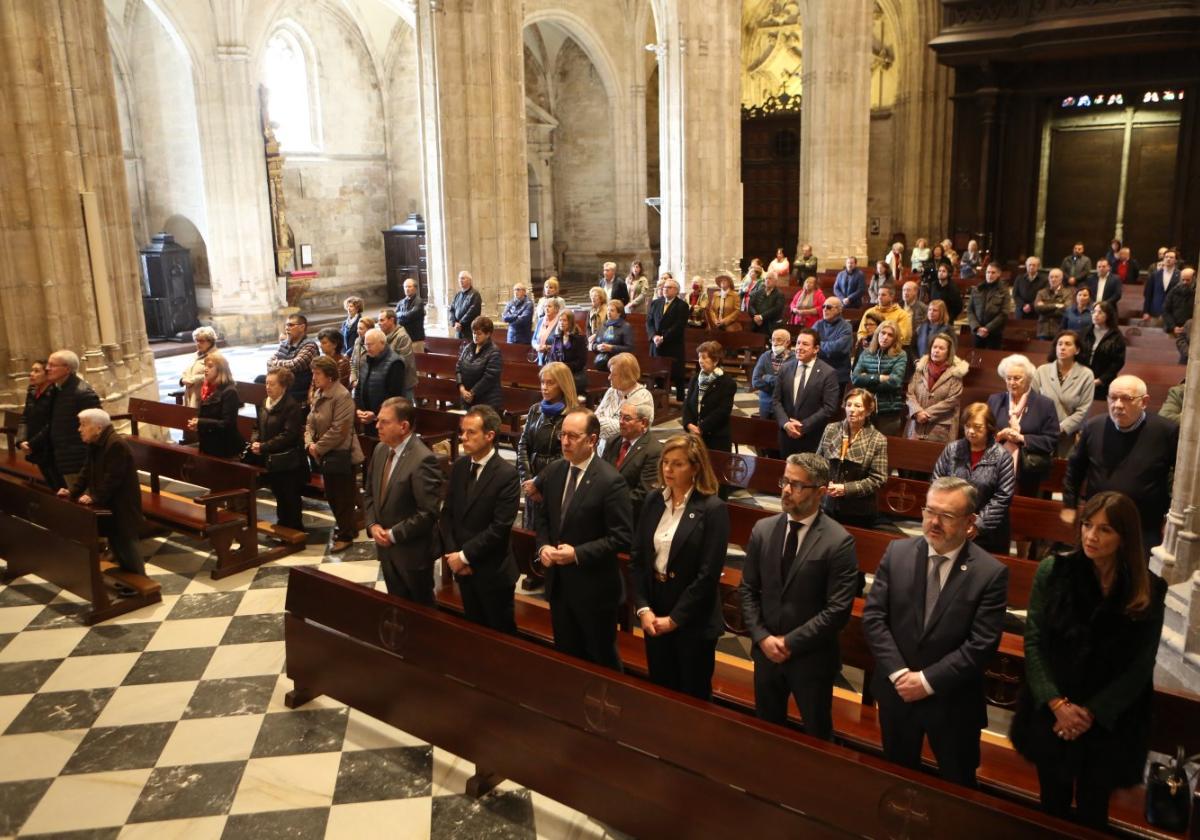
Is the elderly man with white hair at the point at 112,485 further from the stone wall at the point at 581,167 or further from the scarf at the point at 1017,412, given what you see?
the stone wall at the point at 581,167

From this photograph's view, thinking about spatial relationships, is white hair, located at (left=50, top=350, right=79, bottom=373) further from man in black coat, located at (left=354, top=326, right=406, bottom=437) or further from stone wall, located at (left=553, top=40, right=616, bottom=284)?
stone wall, located at (left=553, top=40, right=616, bottom=284)

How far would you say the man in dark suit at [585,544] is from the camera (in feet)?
14.6

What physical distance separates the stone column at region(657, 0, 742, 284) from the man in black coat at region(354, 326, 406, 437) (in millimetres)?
11335

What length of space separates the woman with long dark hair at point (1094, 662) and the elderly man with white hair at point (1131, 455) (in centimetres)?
190

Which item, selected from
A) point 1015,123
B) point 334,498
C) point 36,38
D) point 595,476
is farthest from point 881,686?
point 1015,123

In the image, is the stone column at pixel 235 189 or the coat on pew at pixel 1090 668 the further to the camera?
the stone column at pixel 235 189

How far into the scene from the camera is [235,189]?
18406 mm

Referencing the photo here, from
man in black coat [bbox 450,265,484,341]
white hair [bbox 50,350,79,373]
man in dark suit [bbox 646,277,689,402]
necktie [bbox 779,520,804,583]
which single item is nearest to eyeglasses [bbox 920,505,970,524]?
necktie [bbox 779,520,804,583]

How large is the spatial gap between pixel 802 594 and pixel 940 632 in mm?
545

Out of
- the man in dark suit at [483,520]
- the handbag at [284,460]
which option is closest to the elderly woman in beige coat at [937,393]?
the man in dark suit at [483,520]

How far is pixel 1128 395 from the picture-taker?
5043 mm

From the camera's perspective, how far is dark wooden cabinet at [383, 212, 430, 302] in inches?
923

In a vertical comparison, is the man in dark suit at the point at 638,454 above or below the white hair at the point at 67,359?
below

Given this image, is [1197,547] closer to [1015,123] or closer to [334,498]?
[334,498]
